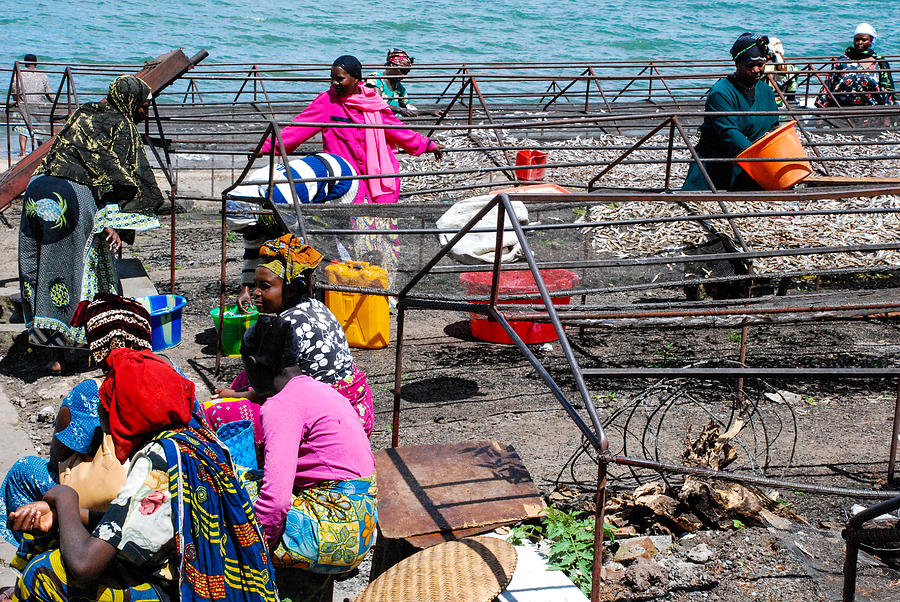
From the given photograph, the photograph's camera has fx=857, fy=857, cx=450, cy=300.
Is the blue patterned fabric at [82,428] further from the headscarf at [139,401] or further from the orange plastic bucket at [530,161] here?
the orange plastic bucket at [530,161]

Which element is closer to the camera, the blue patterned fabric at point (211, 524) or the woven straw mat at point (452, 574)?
the blue patterned fabric at point (211, 524)

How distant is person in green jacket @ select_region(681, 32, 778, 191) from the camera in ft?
19.9

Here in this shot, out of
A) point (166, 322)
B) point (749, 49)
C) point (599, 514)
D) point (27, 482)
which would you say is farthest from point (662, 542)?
point (749, 49)

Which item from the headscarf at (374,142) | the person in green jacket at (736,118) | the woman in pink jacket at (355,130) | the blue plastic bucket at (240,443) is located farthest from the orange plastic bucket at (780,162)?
the blue plastic bucket at (240,443)

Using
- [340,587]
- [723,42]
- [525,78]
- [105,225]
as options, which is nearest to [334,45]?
[723,42]

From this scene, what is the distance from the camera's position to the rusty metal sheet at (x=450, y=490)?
3.15 m

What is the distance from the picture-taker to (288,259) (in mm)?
3730

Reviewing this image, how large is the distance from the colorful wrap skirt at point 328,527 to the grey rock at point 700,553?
143 centimetres

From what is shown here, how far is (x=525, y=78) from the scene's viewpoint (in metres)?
7.99

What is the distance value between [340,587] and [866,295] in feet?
10.7

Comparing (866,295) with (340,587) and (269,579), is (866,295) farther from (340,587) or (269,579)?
(269,579)

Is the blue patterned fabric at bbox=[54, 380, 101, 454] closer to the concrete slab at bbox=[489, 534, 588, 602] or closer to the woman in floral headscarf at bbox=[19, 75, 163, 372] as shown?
the concrete slab at bbox=[489, 534, 588, 602]

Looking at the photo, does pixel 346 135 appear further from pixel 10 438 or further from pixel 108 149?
pixel 10 438

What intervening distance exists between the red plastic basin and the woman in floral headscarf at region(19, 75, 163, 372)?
2.33 metres
